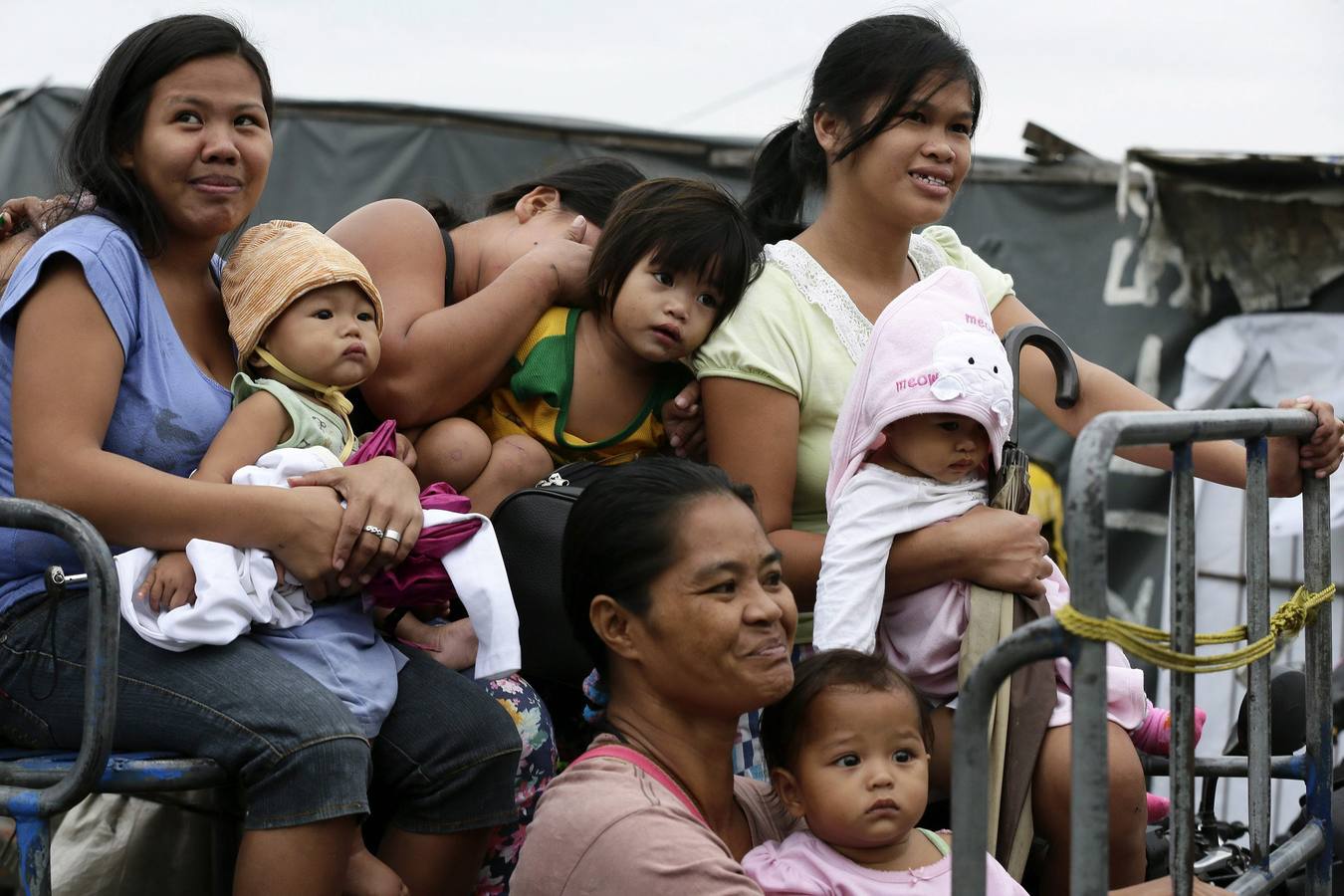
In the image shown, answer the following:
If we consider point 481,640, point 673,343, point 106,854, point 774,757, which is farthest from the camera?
point 106,854

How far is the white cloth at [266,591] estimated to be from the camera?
7.67 ft

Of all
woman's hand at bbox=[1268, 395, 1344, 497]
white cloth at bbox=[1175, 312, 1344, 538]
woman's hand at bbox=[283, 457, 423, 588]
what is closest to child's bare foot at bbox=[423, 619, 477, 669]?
woman's hand at bbox=[283, 457, 423, 588]

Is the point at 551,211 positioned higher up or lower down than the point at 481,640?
Answer: higher up

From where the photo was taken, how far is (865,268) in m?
3.13

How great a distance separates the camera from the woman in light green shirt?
2604mm

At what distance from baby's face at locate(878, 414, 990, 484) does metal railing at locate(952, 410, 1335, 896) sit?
1.51ft

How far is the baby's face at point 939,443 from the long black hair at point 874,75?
726 mm

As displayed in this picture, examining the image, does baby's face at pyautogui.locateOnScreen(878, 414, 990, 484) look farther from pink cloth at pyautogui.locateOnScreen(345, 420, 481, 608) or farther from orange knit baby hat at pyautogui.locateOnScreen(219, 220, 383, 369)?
orange knit baby hat at pyautogui.locateOnScreen(219, 220, 383, 369)

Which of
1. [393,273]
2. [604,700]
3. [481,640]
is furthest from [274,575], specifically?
[393,273]

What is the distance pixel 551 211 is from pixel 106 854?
167cm

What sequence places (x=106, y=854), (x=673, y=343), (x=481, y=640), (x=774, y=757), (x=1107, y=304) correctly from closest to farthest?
(x=774, y=757), (x=481, y=640), (x=673, y=343), (x=106, y=854), (x=1107, y=304)

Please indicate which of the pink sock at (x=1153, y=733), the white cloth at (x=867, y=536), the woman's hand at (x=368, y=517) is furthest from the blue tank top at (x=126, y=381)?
the pink sock at (x=1153, y=733)

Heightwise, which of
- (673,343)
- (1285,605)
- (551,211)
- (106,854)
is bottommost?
(106,854)

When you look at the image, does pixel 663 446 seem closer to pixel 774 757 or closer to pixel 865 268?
pixel 865 268
